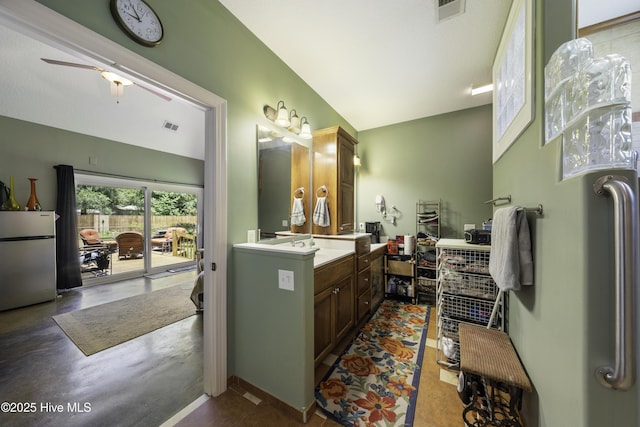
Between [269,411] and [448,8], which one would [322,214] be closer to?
[269,411]

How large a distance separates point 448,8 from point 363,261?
238 cm

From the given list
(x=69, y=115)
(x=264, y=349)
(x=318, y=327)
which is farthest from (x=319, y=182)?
(x=69, y=115)

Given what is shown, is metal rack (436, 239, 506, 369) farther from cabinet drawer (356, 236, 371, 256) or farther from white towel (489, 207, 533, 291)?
cabinet drawer (356, 236, 371, 256)

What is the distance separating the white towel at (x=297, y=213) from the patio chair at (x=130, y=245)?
4146mm

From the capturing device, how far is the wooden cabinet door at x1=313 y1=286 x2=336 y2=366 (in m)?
1.77

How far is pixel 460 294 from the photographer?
2.02m

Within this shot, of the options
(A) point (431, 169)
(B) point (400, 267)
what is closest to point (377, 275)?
(B) point (400, 267)

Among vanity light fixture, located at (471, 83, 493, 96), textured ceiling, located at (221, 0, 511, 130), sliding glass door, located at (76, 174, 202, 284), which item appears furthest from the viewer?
sliding glass door, located at (76, 174, 202, 284)

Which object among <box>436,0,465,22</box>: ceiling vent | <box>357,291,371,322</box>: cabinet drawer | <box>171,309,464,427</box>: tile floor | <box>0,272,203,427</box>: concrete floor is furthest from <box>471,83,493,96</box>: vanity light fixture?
<box>0,272,203,427</box>: concrete floor

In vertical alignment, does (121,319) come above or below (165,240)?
below

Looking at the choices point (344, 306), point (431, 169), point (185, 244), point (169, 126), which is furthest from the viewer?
point (185, 244)

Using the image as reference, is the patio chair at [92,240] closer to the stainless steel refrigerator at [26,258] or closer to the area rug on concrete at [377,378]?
the stainless steel refrigerator at [26,258]

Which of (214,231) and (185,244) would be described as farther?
(185,244)

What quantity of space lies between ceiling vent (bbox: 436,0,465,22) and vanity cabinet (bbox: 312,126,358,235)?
131cm
